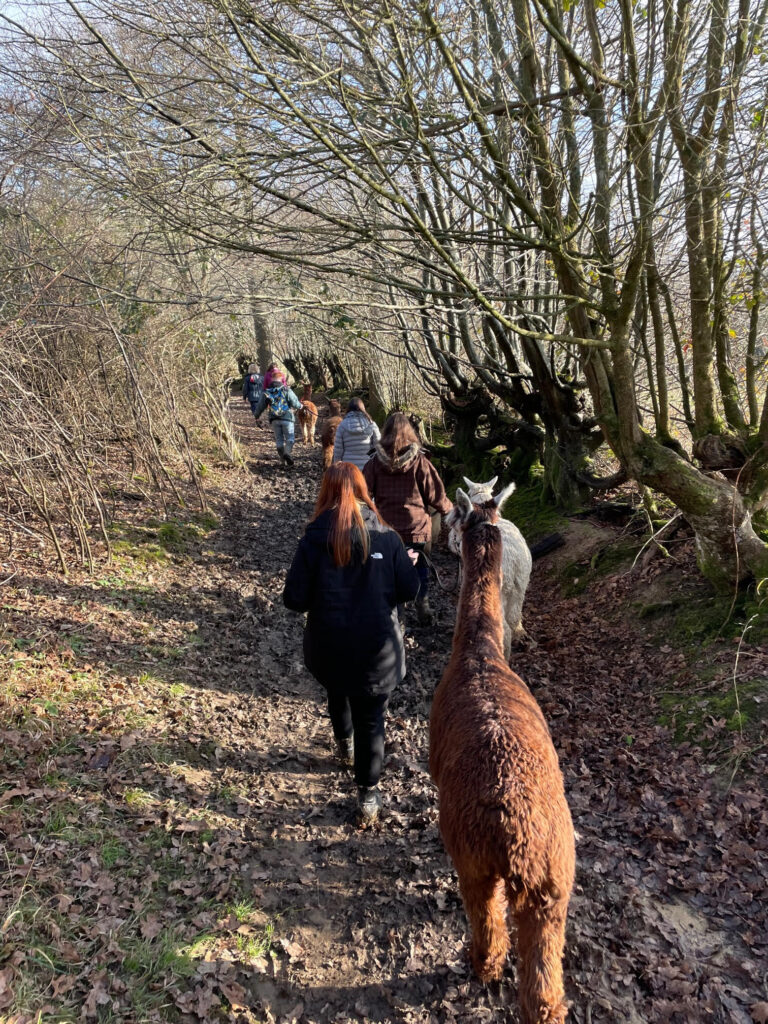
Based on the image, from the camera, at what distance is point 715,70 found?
4.68m

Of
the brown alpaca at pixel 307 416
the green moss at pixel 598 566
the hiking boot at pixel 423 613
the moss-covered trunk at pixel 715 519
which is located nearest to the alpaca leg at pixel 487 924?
the moss-covered trunk at pixel 715 519

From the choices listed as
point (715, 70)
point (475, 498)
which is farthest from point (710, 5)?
point (475, 498)

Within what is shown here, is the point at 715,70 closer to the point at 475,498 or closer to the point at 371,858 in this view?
the point at 475,498

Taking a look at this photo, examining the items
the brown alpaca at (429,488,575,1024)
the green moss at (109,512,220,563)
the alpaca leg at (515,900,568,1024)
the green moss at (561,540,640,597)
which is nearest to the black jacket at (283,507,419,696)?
the brown alpaca at (429,488,575,1024)

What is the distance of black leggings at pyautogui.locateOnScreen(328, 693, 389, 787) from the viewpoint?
3805 mm

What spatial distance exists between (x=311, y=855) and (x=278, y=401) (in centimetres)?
1125

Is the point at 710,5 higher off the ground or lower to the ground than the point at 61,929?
higher

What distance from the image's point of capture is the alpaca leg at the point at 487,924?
2.61 m

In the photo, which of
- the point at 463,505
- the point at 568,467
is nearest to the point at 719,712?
the point at 463,505

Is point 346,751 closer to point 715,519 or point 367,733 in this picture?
point 367,733

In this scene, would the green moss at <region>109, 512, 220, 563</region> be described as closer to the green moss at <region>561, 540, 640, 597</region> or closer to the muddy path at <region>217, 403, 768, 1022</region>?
the muddy path at <region>217, 403, 768, 1022</region>

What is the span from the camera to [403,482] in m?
6.45

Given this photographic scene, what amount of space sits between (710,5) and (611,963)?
21.6ft

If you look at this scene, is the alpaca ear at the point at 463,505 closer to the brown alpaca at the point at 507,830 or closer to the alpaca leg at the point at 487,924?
the brown alpaca at the point at 507,830
